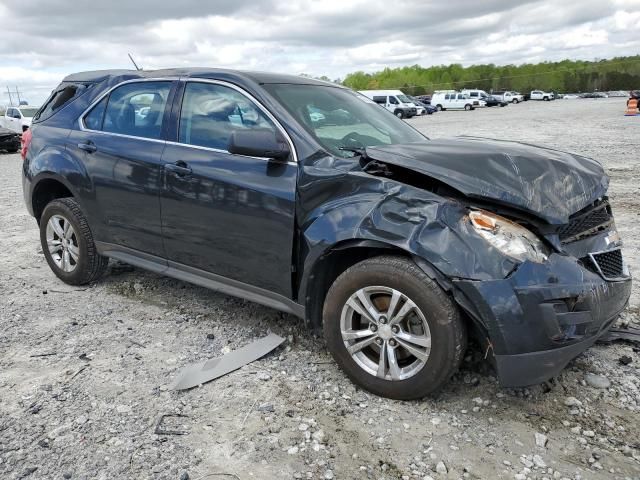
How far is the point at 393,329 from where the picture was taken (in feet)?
9.90

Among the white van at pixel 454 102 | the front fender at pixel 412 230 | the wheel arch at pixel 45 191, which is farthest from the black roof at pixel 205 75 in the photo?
the white van at pixel 454 102

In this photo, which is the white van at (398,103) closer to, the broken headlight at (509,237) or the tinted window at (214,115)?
the tinted window at (214,115)

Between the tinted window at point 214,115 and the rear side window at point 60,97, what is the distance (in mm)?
1493

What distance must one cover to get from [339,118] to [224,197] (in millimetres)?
985

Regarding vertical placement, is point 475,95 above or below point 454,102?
above

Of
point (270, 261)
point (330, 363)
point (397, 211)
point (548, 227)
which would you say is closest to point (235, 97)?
point (270, 261)

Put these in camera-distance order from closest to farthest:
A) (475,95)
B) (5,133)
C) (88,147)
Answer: (88,147) → (5,133) → (475,95)

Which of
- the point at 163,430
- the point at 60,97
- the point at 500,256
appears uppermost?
the point at 60,97

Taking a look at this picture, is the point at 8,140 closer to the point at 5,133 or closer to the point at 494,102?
the point at 5,133

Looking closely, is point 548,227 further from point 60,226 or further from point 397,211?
point 60,226

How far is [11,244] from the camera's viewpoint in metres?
6.71

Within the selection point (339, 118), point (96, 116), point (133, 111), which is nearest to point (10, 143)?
point (96, 116)

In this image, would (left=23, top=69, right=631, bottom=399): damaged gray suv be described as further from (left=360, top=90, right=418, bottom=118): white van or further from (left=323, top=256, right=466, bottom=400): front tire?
(left=360, top=90, right=418, bottom=118): white van

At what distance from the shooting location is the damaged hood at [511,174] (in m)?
2.86
